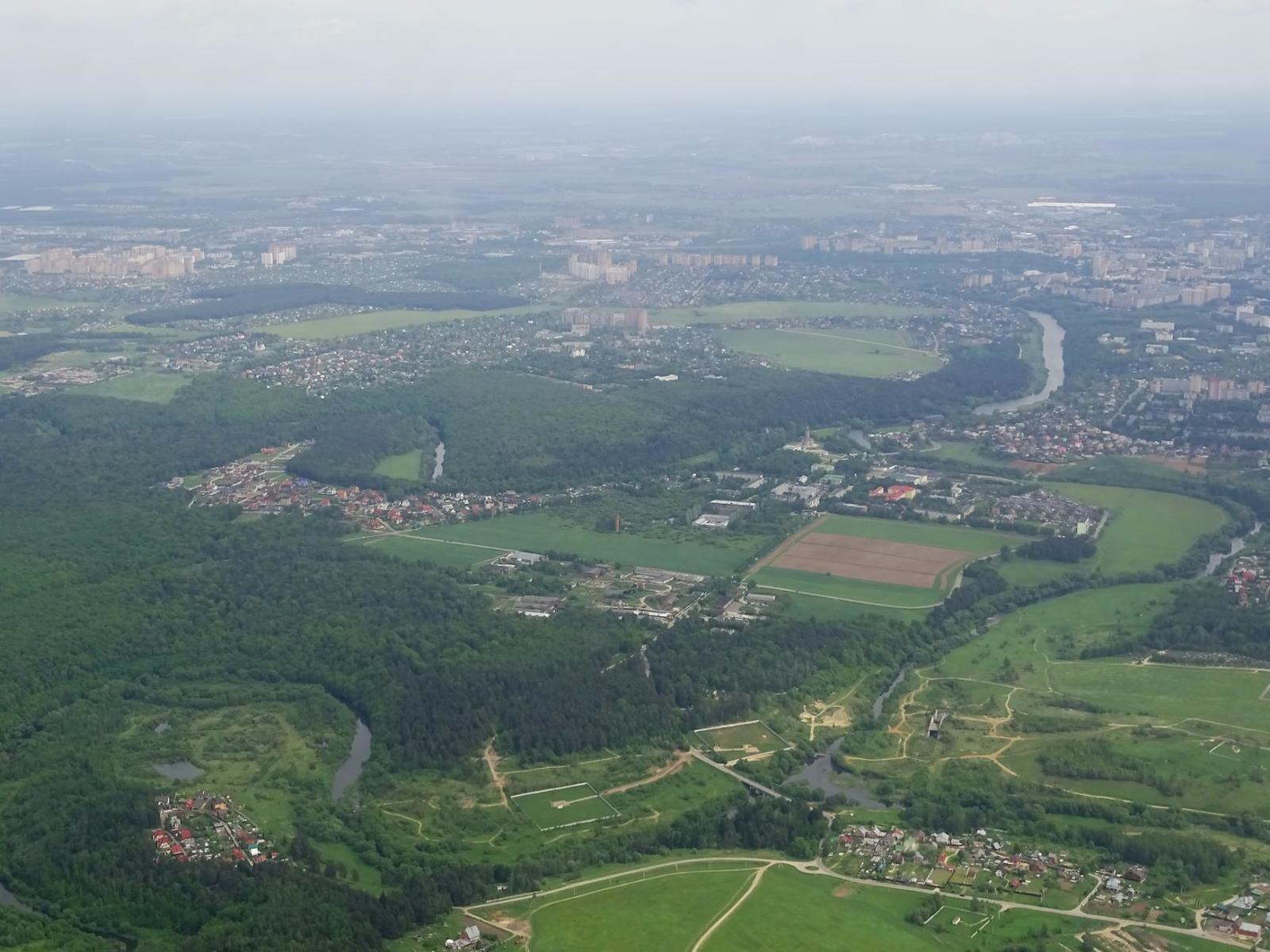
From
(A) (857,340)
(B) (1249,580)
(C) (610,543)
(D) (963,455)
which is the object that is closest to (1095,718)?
(B) (1249,580)

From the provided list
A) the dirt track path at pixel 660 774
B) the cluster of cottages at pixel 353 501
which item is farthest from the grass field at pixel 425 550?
the dirt track path at pixel 660 774

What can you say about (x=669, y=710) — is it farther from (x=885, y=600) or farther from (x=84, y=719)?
(x=84, y=719)

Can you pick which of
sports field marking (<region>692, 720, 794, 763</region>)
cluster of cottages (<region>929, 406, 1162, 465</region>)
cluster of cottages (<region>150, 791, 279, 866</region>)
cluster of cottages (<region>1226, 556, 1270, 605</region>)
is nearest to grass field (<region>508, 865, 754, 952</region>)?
sports field marking (<region>692, 720, 794, 763</region>)

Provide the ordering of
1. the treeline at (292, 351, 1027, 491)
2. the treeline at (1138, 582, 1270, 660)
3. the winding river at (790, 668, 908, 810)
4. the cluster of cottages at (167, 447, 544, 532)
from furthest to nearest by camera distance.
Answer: the treeline at (292, 351, 1027, 491) < the cluster of cottages at (167, 447, 544, 532) < the treeline at (1138, 582, 1270, 660) < the winding river at (790, 668, 908, 810)

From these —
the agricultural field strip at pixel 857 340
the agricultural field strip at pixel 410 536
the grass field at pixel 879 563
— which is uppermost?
the agricultural field strip at pixel 410 536

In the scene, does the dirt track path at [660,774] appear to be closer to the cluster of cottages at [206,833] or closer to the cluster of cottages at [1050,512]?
the cluster of cottages at [206,833]

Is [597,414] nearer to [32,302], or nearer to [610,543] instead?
[610,543]

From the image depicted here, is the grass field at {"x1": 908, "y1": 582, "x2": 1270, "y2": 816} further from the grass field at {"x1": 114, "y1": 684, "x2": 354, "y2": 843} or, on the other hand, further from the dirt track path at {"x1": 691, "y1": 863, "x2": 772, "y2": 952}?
the grass field at {"x1": 114, "y1": 684, "x2": 354, "y2": 843}
